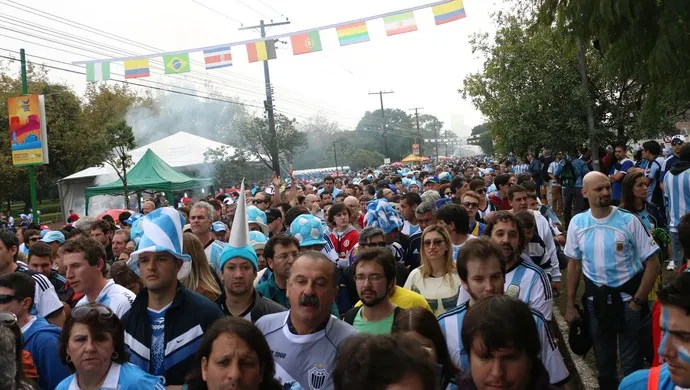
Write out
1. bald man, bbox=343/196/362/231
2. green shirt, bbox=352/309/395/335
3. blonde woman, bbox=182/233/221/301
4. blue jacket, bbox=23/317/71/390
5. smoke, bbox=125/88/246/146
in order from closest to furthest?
blue jacket, bbox=23/317/71/390
green shirt, bbox=352/309/395/335
blonde woman, bbox=182/233/221/301
bald man, bbox=343/196/362/231
smoke, bbox=125/88/246/146

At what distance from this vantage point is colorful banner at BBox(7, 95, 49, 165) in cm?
2033

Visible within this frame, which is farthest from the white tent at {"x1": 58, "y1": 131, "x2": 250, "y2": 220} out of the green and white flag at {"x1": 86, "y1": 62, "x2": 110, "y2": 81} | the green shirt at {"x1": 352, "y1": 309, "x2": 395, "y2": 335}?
the green shirt at {"x1": 352, "y1": 309, "x2": 395, "y2": 335}

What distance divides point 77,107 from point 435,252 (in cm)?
5252

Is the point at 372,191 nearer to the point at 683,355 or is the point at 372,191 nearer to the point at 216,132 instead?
the point at 683,355

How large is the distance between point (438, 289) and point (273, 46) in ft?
44.5

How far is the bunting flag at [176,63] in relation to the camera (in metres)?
18.1

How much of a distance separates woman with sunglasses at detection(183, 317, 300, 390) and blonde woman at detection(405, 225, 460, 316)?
2.42 metres

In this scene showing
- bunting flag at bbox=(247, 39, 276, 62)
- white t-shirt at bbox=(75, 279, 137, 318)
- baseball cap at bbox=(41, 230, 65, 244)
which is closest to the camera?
white t-shirt at bbox=(75, 279, 137, 318)

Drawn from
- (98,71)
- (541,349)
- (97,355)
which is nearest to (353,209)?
(97,355)

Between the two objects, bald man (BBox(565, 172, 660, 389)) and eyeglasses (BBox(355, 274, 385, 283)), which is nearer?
eyeglasses (BBox(355, 274, 385, 283))

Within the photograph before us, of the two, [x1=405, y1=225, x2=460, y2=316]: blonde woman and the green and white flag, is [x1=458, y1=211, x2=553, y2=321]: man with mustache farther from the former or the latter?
the green and white flag

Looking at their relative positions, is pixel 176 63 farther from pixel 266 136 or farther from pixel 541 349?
pixel 266 136

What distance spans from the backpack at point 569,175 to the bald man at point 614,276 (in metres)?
11.4

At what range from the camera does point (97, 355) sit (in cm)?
345
